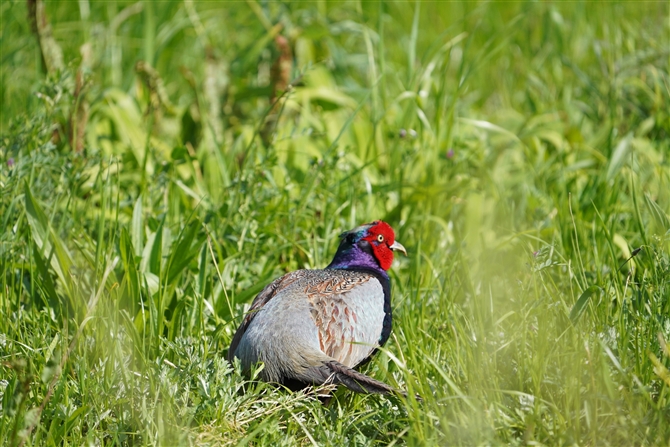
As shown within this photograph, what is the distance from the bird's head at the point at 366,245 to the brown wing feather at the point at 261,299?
0.93 feet

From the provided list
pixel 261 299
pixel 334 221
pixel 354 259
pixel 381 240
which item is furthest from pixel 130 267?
pixel 334 221

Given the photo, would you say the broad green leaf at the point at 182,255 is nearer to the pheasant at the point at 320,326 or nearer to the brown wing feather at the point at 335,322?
the pheasant at the point at 320,326

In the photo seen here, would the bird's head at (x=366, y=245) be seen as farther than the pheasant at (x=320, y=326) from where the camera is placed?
Yes

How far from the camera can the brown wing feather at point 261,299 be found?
3.34m

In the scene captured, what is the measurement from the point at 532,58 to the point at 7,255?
16.4ft

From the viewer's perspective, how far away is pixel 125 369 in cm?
299

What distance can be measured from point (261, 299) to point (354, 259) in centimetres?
56

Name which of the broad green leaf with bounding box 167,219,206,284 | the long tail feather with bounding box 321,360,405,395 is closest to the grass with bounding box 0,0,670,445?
the broad green leaf with bounding box 167,219,206,284

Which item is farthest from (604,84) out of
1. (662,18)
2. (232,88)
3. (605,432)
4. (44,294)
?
(44,294)

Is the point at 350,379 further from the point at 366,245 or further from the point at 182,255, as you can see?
the point at 182,255

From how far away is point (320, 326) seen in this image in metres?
3.32

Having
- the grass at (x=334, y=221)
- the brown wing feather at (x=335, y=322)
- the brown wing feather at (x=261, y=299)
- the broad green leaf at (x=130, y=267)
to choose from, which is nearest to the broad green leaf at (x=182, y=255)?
the grass at (x=334, y=221)

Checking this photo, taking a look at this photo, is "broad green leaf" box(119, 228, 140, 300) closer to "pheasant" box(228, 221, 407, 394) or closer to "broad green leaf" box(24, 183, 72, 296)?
"broad green leaf" box(24, 183, 72, 296)

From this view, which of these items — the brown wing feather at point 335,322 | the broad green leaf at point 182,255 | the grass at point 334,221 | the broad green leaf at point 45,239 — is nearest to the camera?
the grass at point 334,221
